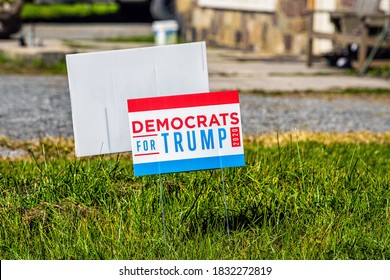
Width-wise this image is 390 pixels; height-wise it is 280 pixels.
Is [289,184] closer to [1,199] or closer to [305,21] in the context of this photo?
[1,199]

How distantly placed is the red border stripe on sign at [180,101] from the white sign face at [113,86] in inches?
15.4

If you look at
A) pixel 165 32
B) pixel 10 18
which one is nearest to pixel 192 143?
pixel 10 18

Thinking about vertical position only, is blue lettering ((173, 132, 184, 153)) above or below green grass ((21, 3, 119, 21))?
above

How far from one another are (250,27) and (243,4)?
397 millimetres

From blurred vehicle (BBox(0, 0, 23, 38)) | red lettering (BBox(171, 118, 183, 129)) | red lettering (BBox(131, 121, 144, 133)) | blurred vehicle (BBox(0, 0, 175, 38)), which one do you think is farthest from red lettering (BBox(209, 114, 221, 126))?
blurred vehicle (BBox(0, 0, 23, 38))

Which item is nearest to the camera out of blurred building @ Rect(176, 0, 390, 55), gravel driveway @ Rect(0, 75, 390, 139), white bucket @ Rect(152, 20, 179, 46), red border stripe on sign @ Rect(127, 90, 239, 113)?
red border stripe on sign @ Rect(127, 90, 239, 113)

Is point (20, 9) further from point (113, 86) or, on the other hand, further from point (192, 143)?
point (192, 143)

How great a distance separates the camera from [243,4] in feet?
57.6

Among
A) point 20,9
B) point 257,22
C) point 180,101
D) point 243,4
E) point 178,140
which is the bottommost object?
point 257,22

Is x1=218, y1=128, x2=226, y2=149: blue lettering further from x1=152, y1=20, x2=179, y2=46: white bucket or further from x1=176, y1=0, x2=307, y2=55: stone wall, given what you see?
x1=152, y1=20, x2=179, y2=46: white bucket

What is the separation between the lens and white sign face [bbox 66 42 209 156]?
198 inches

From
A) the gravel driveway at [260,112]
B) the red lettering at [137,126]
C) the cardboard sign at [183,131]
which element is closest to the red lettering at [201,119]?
the cardboard sign at [183,131]

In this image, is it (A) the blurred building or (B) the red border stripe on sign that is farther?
(A) the blurred building

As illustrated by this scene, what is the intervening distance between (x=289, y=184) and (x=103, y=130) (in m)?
1.19
